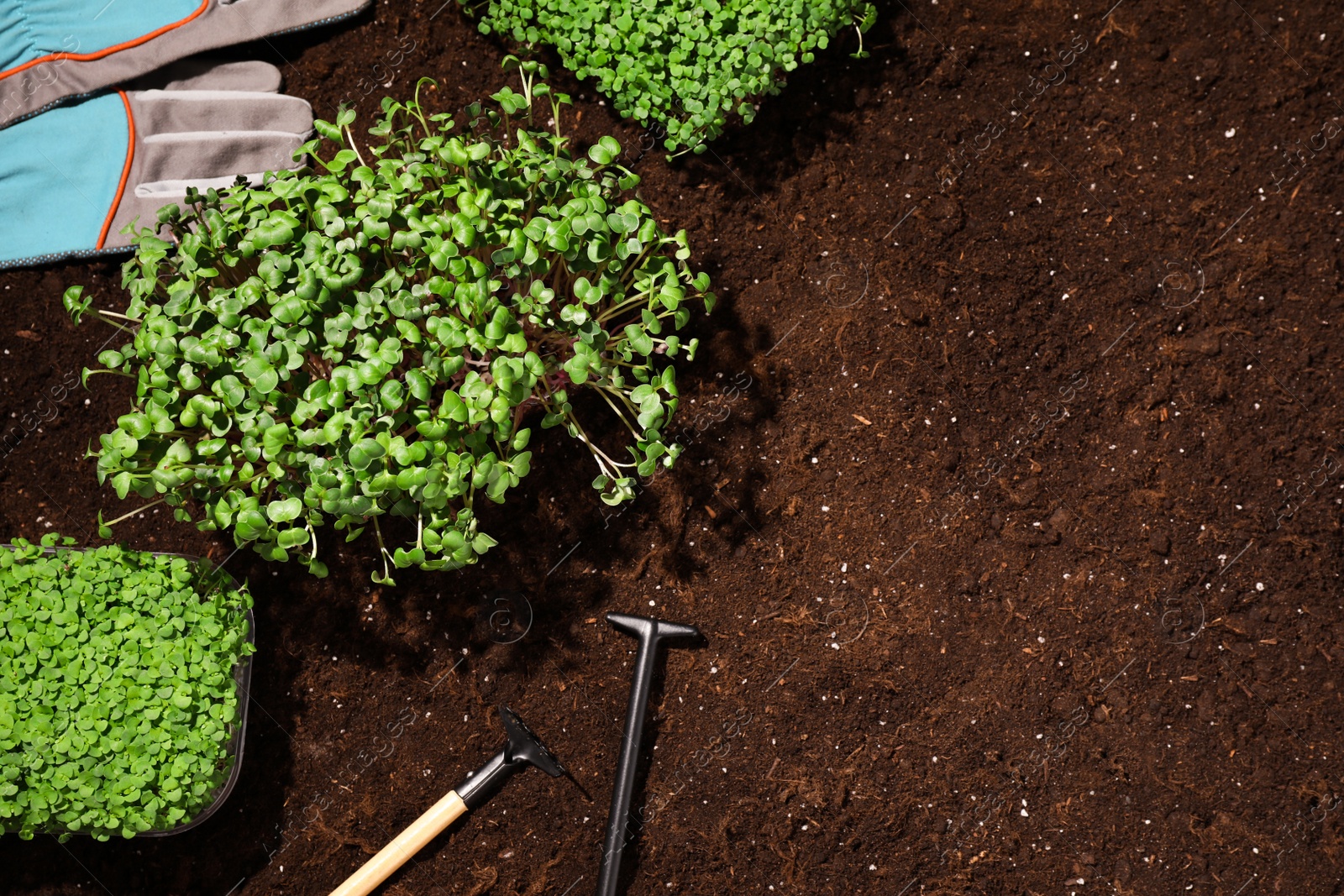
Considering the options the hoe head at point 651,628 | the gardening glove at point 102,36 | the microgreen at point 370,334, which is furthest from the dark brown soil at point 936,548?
the gardening glove at point 102,36

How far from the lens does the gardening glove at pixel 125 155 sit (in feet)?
7.45

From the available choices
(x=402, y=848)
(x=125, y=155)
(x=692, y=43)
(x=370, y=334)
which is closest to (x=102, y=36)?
(x=125, y=155)

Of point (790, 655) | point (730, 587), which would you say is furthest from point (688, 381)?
point (790, 655)

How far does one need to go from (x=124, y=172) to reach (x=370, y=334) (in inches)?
46.5

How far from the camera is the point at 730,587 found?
7.09 feet

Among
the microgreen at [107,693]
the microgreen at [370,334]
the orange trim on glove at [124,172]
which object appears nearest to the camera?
the microgreen at [370,334]

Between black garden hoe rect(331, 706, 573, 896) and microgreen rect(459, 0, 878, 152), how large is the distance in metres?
1.48

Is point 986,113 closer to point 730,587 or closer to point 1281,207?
point 1281,207

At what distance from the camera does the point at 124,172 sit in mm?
2268

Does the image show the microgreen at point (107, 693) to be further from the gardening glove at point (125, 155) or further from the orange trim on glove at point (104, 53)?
the orange trim on glove at point (104, 53)

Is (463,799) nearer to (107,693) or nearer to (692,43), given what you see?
(107,693)

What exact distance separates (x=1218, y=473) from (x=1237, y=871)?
95 cm

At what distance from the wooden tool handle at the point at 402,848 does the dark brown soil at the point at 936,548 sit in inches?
4.3

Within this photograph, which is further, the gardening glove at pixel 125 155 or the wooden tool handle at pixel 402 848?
the gardening glove at pixel 125 155
